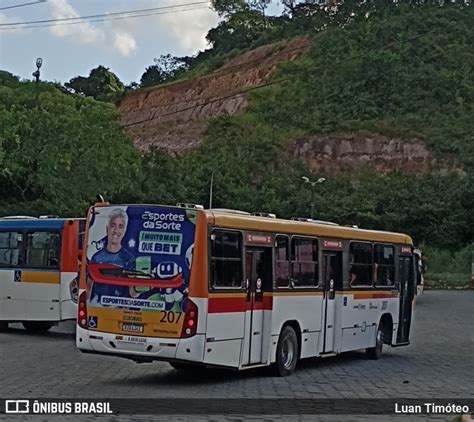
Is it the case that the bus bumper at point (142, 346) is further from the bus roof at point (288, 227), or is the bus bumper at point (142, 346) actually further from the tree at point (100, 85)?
the tree at point (100, 85)

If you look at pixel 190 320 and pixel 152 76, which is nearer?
pixel 190 320

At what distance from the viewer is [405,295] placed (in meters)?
21.7

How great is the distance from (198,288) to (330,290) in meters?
4.37

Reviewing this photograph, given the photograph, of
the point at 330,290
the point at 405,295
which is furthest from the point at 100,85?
the point at 330,290

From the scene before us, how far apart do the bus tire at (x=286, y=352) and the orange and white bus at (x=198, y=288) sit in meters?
0.02

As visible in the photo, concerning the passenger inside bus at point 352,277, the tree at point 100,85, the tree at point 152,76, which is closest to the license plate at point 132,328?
the passenger inside bus at point 352,277

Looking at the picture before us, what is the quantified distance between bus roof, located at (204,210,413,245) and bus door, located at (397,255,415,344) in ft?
2.66

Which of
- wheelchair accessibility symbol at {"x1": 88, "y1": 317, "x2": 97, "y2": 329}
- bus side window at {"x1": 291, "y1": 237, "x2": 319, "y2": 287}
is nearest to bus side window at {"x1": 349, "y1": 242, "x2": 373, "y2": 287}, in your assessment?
bus side window at {"x1": 291, "y1": 237, "x2": 319, "y2": 287}

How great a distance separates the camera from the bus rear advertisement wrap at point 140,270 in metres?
14.4

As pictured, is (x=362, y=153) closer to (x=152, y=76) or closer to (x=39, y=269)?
(x=152, y=76)

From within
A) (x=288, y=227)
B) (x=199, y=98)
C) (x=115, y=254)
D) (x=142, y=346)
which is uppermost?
(x=199, y=98)

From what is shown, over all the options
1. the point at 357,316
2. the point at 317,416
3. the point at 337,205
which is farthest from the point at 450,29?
the point at 317,416

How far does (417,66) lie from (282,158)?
22.3 meters

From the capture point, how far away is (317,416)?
11.8m
